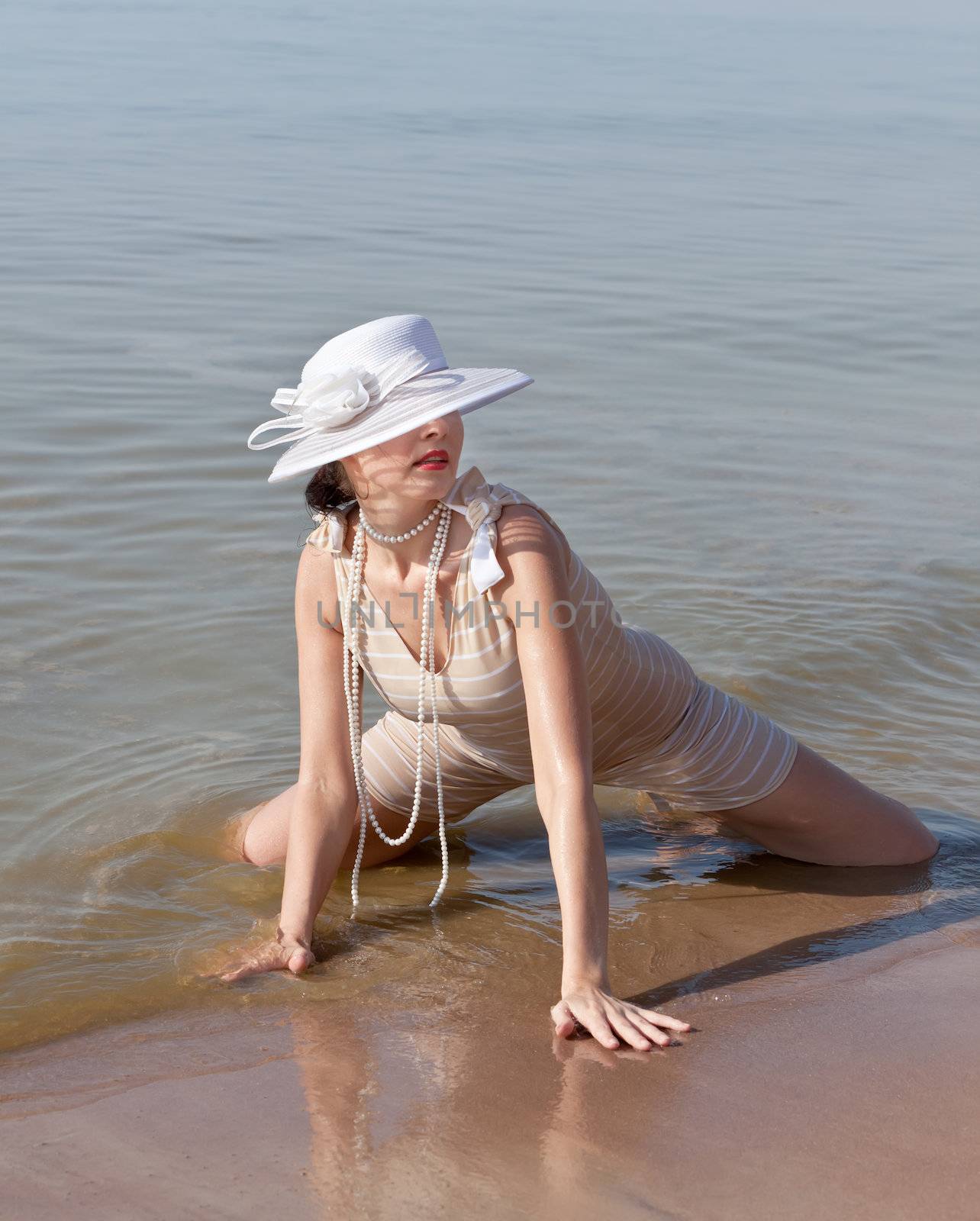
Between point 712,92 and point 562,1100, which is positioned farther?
point 712,92

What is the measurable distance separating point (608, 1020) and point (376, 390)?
4.61ft

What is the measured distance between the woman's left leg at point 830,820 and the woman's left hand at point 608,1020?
109 cm

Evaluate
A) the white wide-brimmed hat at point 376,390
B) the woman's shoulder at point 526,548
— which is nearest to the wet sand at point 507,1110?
the woman's shoulder at point 526,548

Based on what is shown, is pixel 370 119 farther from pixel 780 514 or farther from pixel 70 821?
pixel 70 821

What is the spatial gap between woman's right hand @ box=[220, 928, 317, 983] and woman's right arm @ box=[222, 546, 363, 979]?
0.03 meters

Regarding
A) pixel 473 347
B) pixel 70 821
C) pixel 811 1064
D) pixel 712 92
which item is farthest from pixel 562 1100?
pixel 712 92

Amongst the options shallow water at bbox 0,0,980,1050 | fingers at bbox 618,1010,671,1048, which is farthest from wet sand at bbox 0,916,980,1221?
shallow water at bbox 0,0,980,1050

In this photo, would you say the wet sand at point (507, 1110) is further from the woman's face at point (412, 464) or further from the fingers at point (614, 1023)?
the woman's face at point (412, 464)

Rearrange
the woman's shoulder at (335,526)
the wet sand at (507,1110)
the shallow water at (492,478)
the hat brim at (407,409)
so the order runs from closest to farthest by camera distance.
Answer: the wet sand at (507,1110)
the hat brim at (407,409)
the woman's shoulder at (335,526)
the shallow water at (492,478)

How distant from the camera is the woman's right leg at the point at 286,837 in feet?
13.4

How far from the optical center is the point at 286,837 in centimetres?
405

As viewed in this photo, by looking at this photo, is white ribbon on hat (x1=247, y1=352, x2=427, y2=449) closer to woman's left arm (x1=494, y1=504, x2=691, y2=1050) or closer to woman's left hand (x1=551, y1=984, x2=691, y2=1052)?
woman's left arm (x1=494, y1=504, x2=691, y2=1050)

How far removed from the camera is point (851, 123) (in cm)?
2212

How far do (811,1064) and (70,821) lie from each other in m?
2.39
